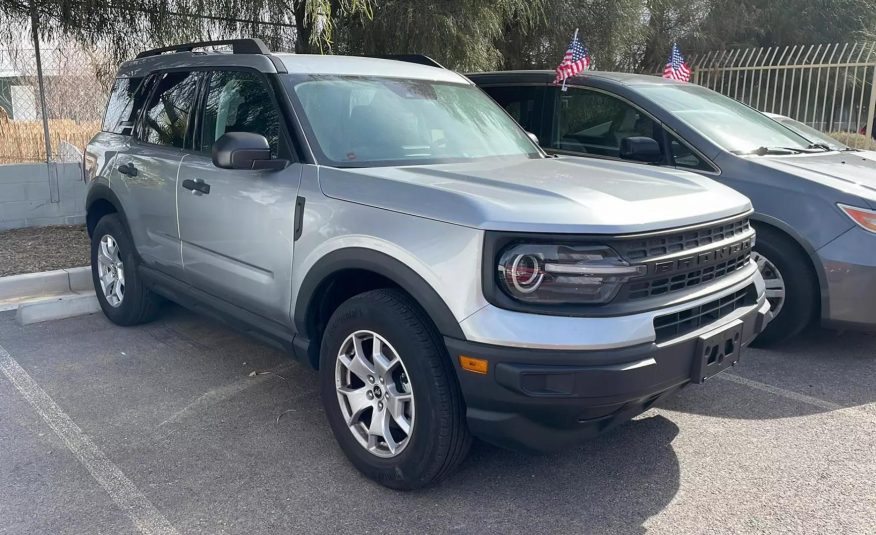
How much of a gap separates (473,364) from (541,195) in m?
0.75

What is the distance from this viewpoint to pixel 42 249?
294 inches

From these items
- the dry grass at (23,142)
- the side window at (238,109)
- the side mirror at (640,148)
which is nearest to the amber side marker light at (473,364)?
the side window at (238,109)

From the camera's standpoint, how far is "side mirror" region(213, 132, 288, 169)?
368 cm

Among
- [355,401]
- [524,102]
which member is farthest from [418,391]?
[524,102]

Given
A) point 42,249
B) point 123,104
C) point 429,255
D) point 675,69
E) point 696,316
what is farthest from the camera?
point 675,69

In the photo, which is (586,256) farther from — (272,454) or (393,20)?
(393,20)

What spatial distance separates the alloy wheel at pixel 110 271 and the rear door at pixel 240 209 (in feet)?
3.96

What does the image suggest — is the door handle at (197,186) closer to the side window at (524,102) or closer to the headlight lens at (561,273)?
the headlight lens at (561,273)

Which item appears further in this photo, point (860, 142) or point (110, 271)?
point (860, 142)

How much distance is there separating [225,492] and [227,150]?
1596 mm

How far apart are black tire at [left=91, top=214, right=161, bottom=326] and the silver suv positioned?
505mm

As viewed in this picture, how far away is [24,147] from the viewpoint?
931 centimetres

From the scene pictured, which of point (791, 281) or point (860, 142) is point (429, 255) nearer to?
point (791, 281)

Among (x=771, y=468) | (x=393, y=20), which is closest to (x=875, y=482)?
(x=771, y=468)
